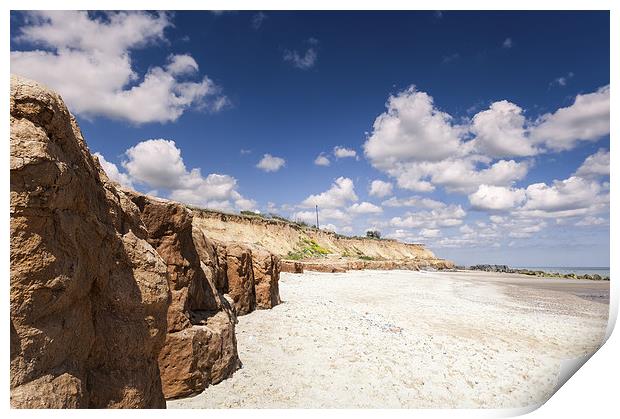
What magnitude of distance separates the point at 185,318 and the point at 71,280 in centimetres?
312

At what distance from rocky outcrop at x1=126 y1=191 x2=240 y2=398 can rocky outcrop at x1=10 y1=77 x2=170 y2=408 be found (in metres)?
1.40

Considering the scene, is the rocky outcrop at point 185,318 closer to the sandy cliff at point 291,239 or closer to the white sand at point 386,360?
the white sand at point 386,360

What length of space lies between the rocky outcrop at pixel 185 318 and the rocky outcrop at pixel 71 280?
1401 mm

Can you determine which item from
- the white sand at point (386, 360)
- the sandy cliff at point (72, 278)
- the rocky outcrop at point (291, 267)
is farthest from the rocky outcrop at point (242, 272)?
the rocky outcrop at point (291, 267)

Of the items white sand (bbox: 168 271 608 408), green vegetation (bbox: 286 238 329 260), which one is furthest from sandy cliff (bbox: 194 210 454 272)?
white sand (bbox: 168 271 608 408)

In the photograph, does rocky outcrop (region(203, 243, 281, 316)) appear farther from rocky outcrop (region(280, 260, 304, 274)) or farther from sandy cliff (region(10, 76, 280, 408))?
rocky outcrop (region(280, 260, 304, 274))

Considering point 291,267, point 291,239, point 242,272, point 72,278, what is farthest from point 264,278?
point 291,239

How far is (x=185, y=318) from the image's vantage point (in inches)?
232

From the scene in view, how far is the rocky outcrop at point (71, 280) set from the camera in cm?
269

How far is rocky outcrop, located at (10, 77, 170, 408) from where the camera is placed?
8.83ft

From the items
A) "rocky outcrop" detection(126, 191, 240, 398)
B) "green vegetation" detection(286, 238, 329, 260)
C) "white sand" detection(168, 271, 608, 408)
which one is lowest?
"white sand" detection(168, 271, 608, 408)

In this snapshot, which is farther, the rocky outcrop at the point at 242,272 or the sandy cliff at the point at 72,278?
the rocky outcrop at the point at 242,272

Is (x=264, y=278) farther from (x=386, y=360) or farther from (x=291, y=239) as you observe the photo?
(x=291, y=239)
